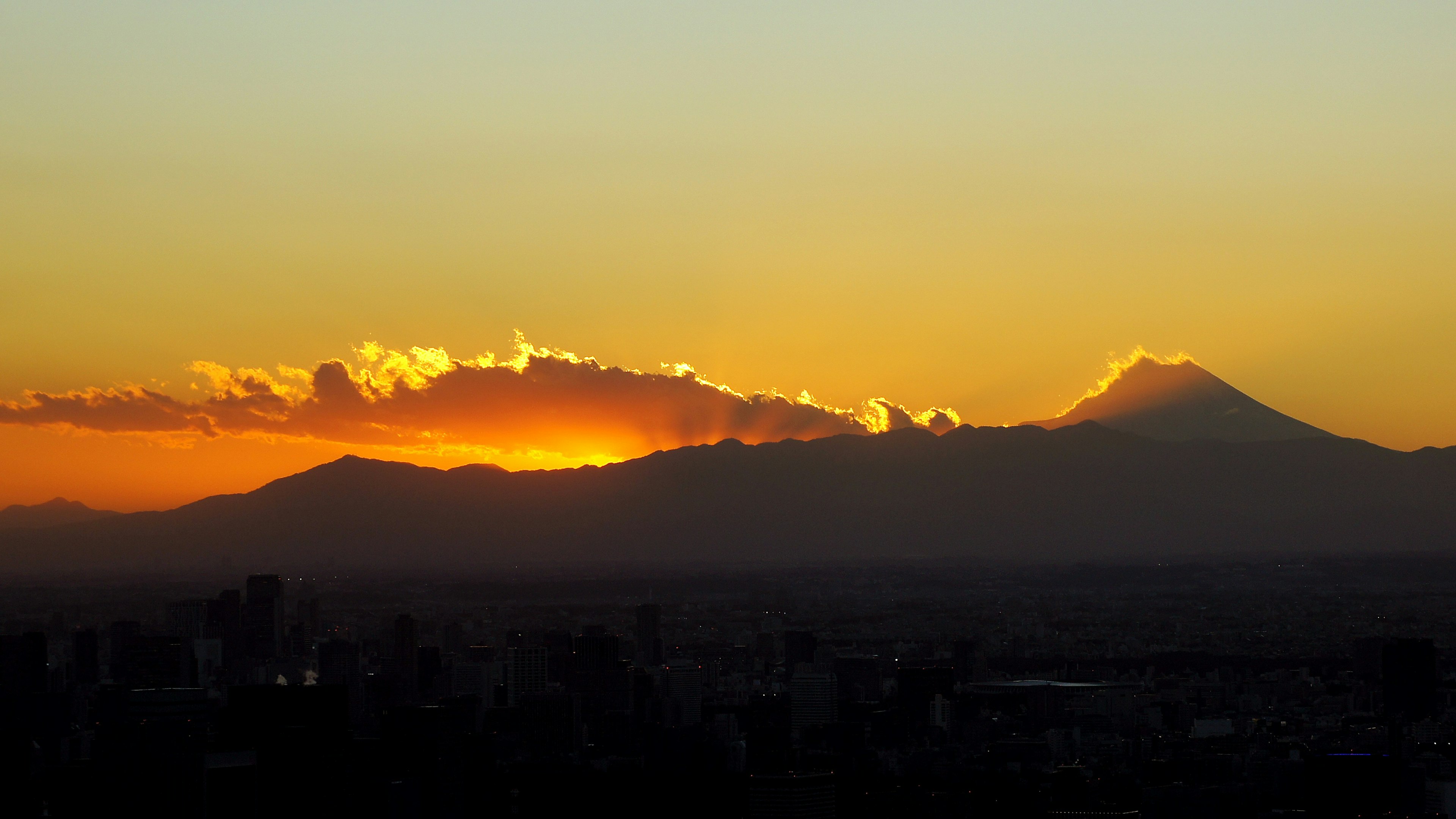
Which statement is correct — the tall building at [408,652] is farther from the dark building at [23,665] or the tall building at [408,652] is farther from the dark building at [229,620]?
the dark building at [23,665]

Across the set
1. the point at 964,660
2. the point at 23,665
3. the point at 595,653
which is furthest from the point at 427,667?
the point at 964,660

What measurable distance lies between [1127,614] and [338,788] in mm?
95386

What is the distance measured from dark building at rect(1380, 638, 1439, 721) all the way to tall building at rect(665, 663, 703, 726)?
102ft

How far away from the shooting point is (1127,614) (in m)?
148

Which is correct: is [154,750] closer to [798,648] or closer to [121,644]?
[121,644]

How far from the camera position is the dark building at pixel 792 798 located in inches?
2469

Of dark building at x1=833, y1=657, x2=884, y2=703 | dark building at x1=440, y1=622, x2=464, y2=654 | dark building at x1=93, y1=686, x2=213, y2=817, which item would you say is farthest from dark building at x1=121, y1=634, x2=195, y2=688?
dark building at x1=833, y1=657, x2=884, y2=703

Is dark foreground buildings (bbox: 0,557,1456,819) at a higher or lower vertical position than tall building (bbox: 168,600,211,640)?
lower

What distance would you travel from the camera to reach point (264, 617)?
109 metres

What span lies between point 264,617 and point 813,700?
31.1 metres

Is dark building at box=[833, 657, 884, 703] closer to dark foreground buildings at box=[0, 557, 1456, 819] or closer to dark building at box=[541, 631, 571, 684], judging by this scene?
dark foreground buildings at box=[0, 557, 1456, 819]

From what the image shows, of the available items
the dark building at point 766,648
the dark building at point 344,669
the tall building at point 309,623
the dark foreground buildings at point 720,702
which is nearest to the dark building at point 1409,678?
the dark foreground buildings at point 720,702

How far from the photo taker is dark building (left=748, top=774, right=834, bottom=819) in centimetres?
6272

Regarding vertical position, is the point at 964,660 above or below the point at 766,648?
below
